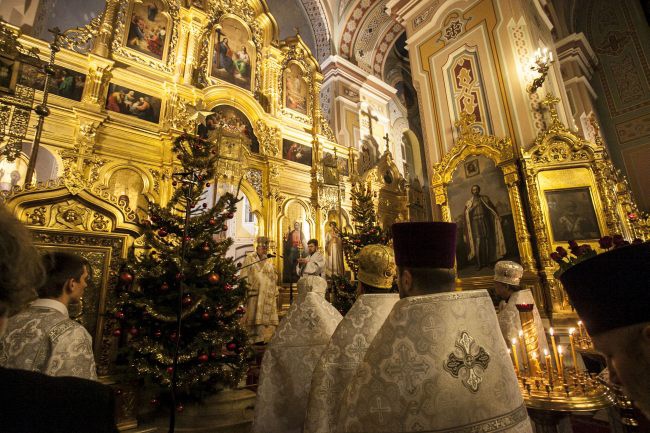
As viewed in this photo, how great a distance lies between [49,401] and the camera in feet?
2.01

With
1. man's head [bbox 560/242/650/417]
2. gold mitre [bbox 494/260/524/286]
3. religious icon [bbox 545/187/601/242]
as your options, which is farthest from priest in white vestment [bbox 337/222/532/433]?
religious icon [bbox 545/187/601/242]

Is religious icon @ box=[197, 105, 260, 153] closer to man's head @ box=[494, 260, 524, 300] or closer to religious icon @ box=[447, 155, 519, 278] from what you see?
religious icon @ box=[447, 155, 519, 278]

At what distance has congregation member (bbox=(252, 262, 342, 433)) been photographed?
2.17 m

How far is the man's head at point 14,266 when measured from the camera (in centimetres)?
68

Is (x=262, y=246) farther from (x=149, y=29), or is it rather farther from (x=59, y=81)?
(x=149, y=29)

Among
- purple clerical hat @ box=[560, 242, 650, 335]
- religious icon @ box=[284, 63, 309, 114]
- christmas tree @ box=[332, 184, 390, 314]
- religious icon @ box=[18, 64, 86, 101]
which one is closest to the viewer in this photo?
purple clerical hat @ box=[560, 242, 650, 335]

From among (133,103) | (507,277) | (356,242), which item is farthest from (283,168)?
(507,277)

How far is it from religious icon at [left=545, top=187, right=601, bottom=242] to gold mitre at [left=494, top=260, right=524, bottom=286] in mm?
3455

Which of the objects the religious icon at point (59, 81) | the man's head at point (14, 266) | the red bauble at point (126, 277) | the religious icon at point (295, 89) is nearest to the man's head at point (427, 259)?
the man's head at point (14, 266)

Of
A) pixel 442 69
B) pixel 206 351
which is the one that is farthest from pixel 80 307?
pixel 442 69

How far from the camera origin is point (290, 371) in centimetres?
220

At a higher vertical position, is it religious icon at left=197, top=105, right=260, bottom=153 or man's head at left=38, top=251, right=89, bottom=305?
religious icon at left=197, top=105, right=260, bottom=153

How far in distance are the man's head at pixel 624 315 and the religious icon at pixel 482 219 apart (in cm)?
553

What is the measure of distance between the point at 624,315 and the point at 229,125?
8.13 meters
